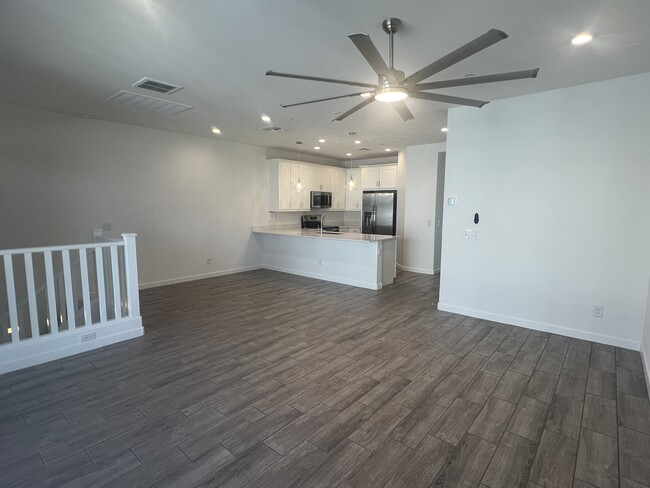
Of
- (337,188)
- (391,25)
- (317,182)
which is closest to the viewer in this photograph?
(391,25)

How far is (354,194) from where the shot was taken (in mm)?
9133

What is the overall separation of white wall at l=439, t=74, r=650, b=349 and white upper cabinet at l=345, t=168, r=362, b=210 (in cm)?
455

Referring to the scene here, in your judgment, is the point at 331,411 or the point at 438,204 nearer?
the point at 331,411

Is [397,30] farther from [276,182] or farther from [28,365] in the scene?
[276,182]

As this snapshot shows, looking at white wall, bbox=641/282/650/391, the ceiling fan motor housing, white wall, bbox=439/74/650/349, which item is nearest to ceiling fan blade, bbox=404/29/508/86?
the ceiling fan motor housing

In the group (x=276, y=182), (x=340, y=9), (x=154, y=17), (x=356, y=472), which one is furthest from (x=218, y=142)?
(x=356, y=472)

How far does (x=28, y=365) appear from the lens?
3.05 m

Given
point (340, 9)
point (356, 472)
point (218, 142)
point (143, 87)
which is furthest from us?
point (218, 142)

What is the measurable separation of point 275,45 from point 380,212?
18.9ft

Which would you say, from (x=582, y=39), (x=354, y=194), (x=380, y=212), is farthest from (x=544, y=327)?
(x=354, y=194)

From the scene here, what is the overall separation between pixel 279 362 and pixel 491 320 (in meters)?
2.89

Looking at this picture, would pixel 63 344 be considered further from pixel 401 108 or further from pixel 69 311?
pixel 401 108

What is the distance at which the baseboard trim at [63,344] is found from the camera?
2990mm

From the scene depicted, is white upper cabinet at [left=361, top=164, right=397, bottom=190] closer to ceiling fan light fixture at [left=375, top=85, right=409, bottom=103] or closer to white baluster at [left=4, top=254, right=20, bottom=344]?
ceiling fan light fixture at [left=375, top=85, right=409, bottom=103]
